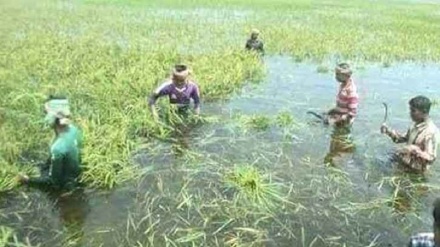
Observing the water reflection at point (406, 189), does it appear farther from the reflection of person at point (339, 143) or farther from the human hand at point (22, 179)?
the human hand at point (22, 179)

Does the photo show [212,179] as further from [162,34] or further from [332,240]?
[162,34]

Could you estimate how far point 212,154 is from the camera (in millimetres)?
7320

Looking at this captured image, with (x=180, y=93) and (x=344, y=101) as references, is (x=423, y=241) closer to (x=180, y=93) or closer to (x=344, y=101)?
(x=344, y=101)

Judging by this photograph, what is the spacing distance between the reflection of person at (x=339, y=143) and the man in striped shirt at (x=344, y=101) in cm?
13

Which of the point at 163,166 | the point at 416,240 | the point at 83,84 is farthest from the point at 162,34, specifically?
the point at 416,240

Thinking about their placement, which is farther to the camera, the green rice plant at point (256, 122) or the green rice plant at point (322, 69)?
the green rice plant at point (322, 69)

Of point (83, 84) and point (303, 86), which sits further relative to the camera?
point (303, 86)

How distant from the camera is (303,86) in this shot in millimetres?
11953

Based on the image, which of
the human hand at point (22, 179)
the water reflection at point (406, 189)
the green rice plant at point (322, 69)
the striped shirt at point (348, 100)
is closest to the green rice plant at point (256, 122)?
the striped shirt at point (348, 100)

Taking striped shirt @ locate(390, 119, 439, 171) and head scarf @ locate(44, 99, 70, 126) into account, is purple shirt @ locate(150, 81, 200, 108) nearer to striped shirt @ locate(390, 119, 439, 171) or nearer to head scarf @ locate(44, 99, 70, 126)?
head scarf @ locate(44, 99, 70, 126)

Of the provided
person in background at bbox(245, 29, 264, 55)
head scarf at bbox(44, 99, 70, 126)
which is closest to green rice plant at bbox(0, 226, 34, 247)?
head scarf at bbox(44, 99, 70, 126)

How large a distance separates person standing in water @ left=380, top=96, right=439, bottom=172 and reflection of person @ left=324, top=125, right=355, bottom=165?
35.8 inches

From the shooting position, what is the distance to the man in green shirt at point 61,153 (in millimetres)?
5848

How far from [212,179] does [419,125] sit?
257 cm
